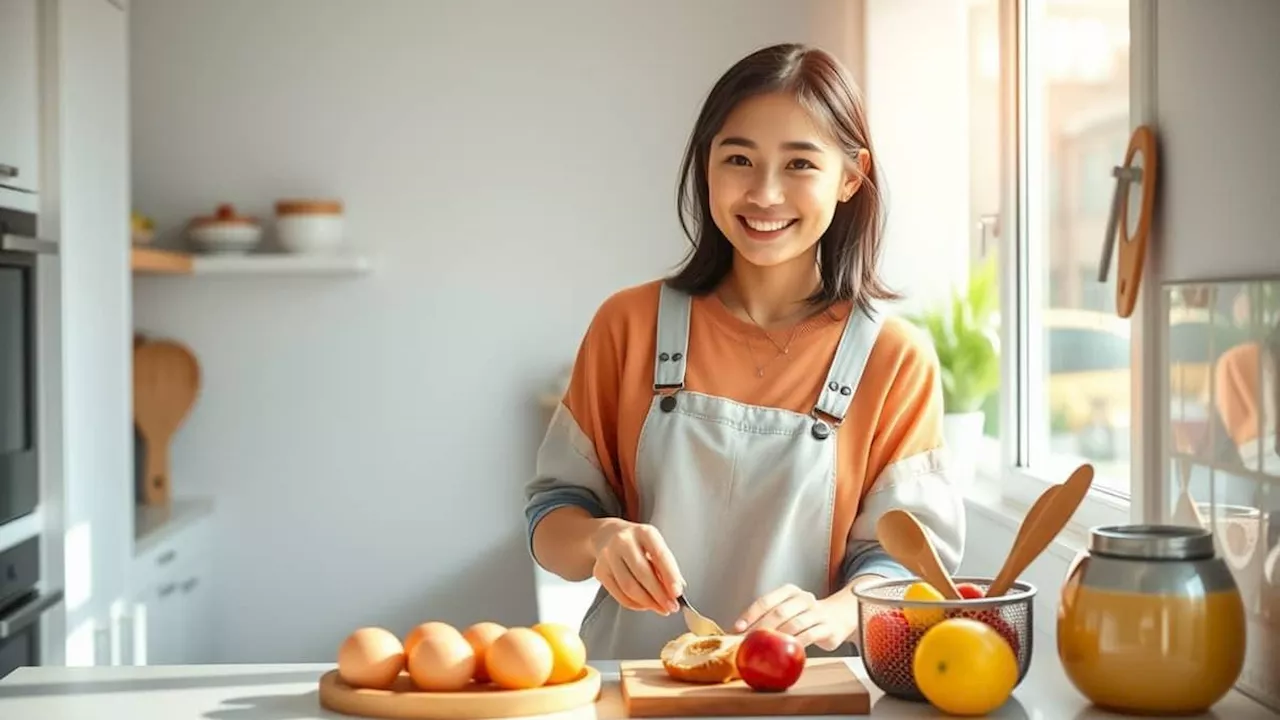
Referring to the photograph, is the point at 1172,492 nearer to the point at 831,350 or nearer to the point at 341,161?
the point at 831,350

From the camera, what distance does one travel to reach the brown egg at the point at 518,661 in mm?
1261

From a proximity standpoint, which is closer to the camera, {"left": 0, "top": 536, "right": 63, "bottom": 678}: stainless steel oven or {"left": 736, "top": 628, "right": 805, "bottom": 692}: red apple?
{"left": 736, "top": 628, "right": 805, "bottom": 692}: red apple

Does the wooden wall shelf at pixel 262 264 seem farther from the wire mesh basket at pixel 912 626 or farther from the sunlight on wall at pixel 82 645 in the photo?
the wire mesh basket at pixel 912 626

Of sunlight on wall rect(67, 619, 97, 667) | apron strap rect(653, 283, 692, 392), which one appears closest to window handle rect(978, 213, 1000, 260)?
apron strap rect(653, 283, 692, 392)

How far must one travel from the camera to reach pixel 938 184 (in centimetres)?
365

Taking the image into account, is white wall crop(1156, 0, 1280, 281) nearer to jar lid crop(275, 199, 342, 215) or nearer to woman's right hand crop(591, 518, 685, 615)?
woman's right hand crop(591, 518, 685, 615)

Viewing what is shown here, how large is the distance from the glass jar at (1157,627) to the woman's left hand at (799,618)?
0.79ft

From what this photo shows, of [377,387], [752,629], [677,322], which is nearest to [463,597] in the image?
[377,387]

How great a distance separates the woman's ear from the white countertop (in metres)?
0.53

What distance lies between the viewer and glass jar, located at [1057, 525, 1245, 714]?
4.08 feet

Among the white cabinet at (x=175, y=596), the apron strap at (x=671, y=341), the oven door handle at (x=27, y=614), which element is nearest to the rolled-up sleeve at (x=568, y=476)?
the apron strap at (x=671, y=341)

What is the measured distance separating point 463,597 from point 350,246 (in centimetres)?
91

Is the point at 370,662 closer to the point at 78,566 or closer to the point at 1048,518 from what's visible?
the point at 1048,518

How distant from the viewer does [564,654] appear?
1295 mm
